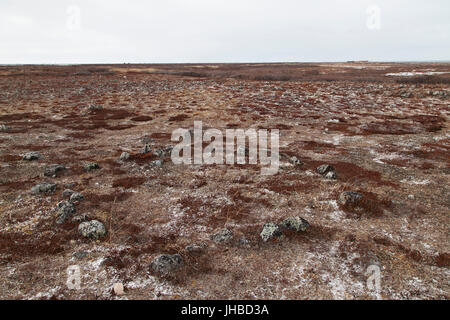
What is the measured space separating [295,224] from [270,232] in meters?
1.08

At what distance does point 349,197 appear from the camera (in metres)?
11.3

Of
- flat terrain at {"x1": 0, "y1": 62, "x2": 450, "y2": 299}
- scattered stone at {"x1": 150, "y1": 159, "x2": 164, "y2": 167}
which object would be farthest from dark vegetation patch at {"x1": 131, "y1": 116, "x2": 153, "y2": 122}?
scattered stone at {"x1": 150, "y1": 159, "x2": 164, "y2": 167}

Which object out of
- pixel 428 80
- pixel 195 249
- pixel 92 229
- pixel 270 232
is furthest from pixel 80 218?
pixel 428 80

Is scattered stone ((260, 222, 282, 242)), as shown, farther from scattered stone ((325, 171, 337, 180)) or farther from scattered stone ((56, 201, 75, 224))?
scattered stone ((56, 201, 75, 224))

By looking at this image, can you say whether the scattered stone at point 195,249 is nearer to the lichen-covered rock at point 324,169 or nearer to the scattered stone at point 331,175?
the scattered stone at point 331,175

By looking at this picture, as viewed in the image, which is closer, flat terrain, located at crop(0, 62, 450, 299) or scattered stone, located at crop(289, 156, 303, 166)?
flat terrain, located at crop(0, 62, 450, 299)

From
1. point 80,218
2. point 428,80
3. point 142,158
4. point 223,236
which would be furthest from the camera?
point 428,80

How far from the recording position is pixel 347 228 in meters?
9.84

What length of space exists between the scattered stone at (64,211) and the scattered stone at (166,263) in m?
4.81

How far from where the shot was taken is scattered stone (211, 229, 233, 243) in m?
9.23

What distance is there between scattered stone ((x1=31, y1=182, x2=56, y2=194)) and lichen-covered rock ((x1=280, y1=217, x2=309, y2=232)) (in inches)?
424

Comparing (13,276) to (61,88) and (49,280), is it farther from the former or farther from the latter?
(61,88)

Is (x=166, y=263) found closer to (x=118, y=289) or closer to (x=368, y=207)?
(x=118, y=289)
